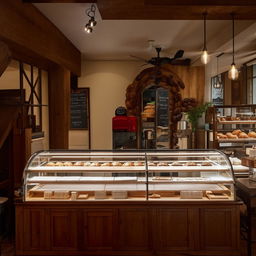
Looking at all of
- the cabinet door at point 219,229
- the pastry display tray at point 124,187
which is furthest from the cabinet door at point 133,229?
the cabinet door at point 219,229

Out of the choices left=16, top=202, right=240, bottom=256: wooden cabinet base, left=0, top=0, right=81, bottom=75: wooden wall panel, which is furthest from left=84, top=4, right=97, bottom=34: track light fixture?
left=16, top=202, right=240, bottom=256: wooden cabinet base

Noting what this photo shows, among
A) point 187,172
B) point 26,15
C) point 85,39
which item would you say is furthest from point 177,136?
point 26,15

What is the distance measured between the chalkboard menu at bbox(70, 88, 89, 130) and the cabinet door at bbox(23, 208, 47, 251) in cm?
455

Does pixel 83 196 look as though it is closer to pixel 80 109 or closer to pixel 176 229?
pixel 176 229

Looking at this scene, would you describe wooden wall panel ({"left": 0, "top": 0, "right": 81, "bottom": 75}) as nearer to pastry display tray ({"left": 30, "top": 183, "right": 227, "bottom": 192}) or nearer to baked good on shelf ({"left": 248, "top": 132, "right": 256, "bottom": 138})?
pastry display tray ({"left": 30, "top": 183, "right": 227, "bottom": 192})

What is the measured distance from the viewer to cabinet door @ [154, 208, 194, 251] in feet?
9.66

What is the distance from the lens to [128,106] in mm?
7305

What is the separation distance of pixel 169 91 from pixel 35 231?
519cm

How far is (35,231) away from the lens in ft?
9.76

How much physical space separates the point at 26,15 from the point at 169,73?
447 centimetres

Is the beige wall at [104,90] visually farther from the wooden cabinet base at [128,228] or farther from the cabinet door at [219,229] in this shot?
the cabinet door at [219,229]

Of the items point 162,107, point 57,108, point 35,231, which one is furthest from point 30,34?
point 162,107

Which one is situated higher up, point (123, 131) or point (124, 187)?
point (123, 131)

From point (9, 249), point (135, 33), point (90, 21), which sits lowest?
point (9, 249)
